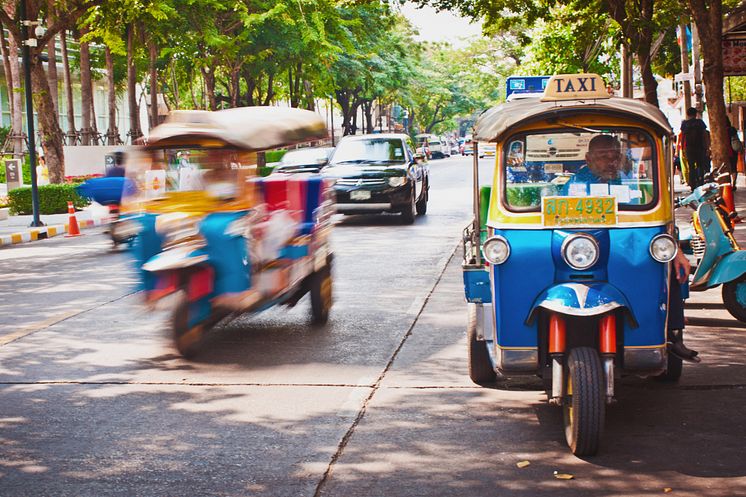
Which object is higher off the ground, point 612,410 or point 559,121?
point 559,121

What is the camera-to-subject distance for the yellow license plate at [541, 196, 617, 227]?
603 centimetres

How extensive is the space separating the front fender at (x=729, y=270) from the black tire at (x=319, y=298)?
11.8 ft

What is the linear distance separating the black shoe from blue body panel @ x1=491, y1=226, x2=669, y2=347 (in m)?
0.74

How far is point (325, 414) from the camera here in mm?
6621

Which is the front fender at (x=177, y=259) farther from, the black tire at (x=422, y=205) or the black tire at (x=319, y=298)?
the black tire at (x=422, y=205)

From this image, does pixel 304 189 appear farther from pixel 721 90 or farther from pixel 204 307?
pixel 721 90

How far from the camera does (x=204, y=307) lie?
8.29 meters

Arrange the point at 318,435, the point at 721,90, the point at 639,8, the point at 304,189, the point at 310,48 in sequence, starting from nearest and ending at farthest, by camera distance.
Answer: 1. the point at 318,435
2. the point at 304,189
3. the point at 721,90
4. the point at 639,8
5. the point at 310,48

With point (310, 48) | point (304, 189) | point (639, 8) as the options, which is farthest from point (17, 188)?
point (304, 189)

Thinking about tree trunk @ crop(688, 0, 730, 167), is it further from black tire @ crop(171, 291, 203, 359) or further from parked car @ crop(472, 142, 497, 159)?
black tire @ crop(171, 291, 203, 359)

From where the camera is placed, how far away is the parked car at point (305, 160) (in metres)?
21.0

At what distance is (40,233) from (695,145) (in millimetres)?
13650

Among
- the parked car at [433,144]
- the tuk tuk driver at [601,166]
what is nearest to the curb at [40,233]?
the tuk tuk driver at [601,166]

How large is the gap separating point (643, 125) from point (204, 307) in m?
3.82
